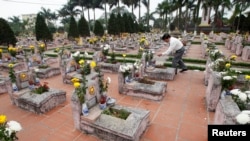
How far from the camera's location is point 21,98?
477 centimetres

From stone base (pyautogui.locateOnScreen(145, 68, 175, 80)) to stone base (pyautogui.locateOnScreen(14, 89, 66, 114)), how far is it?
143 inches

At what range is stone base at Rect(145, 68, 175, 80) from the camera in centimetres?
680

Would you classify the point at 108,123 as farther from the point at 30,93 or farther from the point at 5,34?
the point at 5,34

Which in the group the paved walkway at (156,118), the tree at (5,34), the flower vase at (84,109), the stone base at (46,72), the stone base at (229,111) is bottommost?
the paved walkway at (156,118)

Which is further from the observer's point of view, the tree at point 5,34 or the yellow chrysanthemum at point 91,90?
the tree at point 5,34

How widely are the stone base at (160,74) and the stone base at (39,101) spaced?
11.9 feet

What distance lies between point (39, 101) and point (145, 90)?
119 inches

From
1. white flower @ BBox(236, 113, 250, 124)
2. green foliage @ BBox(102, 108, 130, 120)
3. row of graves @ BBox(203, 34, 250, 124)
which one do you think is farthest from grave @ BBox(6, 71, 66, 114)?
white flower @ BBox(236, 113, 250, 124)

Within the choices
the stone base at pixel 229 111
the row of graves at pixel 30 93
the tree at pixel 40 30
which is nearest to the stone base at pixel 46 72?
the row of graves at pixel 30 93

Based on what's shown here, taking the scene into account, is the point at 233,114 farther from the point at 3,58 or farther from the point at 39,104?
the point at 3,58

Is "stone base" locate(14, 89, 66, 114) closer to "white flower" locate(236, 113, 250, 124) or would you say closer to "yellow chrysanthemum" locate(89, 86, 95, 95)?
"yellow chrysanthemum" locate(89, 86, 95, 95)

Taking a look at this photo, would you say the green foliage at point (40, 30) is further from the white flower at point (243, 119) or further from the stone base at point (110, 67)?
the white flower at point (243, 119)

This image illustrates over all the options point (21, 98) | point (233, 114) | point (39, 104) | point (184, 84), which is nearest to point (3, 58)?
point (21, 98)

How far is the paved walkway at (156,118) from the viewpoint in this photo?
356 cm
